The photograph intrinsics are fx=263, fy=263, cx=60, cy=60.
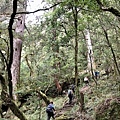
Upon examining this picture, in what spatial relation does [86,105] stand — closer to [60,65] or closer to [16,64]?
[16,64]

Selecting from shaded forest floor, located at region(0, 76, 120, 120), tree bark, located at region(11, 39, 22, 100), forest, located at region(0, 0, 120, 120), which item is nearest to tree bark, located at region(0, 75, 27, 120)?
forest, located at region(0, 0, 120, 120)

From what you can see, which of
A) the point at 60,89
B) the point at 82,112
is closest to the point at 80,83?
the point at 60,89

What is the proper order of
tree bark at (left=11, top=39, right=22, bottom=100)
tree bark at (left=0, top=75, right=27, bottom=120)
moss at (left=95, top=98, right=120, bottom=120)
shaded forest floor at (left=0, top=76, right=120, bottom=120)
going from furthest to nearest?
1. tree bark at (left=11, top=39, right=22, bottom=100)
2. shaded forest floor at (left=0, top=76, right=120, bottom=120)
3. moss at (left=95, top=98, right=120, bottom=120)
4. tree bark at (left=0, top=75, right=27, bottom=120)

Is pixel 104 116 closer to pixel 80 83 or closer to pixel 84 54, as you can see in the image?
pixel 80 83

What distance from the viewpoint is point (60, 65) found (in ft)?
68.5

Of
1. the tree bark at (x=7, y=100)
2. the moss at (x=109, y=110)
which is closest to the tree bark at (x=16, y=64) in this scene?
the moss at (x=109, y=110)

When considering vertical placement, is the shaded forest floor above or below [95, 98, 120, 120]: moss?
below

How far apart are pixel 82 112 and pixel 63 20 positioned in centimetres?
612

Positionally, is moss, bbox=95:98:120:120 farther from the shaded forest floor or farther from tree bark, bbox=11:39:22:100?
tree bark, bbox=11:39:22:100

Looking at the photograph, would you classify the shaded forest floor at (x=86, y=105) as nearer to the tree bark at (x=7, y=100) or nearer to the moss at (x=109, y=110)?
the moss at (x=109, y=110)

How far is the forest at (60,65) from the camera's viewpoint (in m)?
12.0

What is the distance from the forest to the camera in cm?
1204

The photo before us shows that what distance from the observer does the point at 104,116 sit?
11.2 meters

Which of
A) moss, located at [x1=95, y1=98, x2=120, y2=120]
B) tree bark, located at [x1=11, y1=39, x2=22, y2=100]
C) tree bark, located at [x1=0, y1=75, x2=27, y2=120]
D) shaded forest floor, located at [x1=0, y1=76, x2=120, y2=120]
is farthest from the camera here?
tree bark, located at [x1=11, y1=39, x2=22, y2=100]
